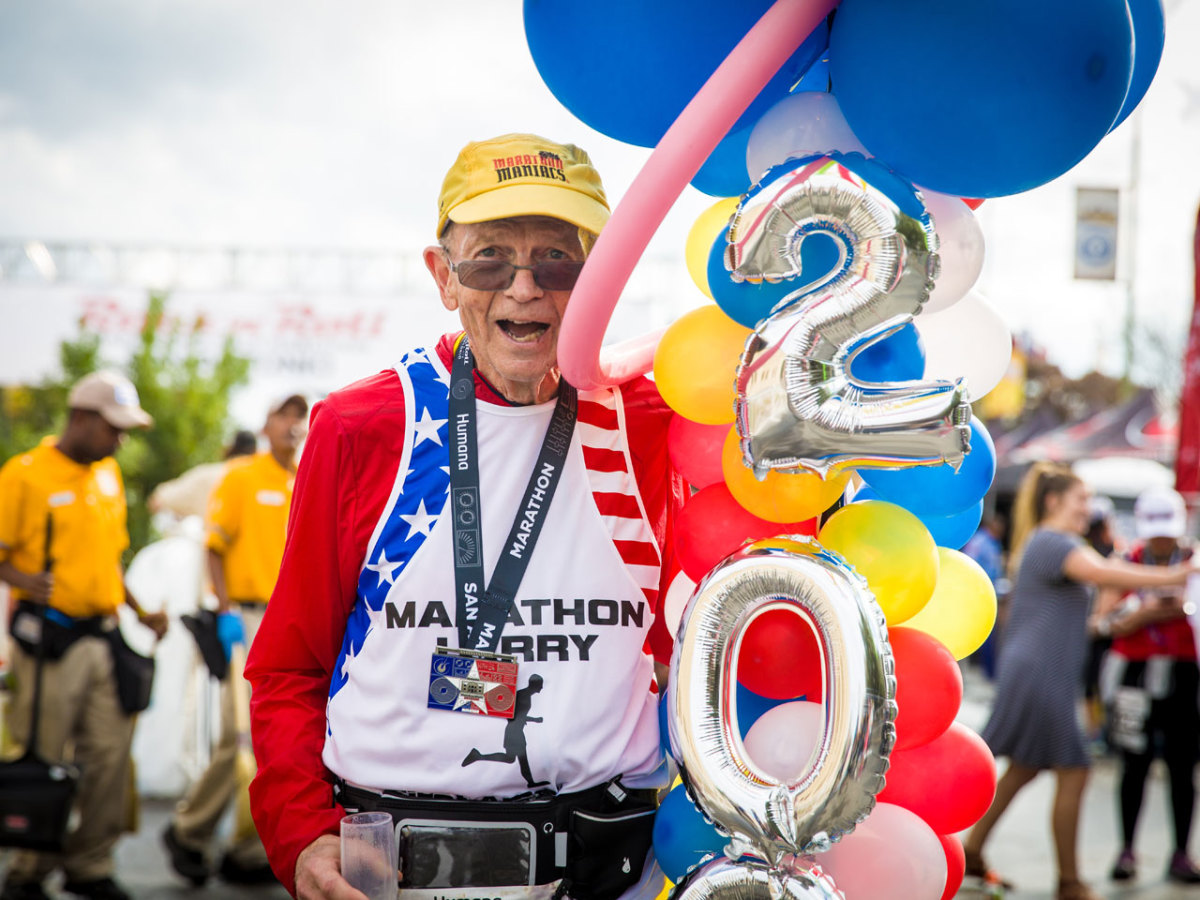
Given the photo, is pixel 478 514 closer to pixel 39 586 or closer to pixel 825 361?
pixel 825 361

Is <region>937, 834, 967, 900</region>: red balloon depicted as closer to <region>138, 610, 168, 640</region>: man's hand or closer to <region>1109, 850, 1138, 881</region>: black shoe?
<region>1109, 850, 1138, 881</region>: black shoe

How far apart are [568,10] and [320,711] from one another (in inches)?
47.3

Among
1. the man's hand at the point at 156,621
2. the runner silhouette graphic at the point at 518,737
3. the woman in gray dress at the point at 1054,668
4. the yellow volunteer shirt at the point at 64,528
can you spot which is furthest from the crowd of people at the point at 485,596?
the man's hand at the point at 156,621

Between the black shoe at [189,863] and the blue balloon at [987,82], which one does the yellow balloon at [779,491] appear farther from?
the black shoe at [189,863]

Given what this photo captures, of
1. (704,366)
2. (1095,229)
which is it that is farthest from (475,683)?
(1095,229)

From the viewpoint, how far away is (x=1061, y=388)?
101 ft

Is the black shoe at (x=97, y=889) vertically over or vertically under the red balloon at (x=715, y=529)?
under

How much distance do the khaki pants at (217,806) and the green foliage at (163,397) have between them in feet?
22.0

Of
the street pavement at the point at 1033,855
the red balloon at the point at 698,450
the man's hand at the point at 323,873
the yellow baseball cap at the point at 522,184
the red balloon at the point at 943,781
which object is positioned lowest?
the street pavement at the point at 1033,855

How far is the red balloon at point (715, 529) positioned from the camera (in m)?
1.67

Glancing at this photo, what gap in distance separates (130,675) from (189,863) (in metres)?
0.88

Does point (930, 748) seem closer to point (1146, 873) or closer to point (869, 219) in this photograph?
point (869, 219)

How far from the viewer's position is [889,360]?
1549mm

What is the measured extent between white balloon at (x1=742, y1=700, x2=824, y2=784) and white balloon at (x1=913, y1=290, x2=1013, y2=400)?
0.61 metres
